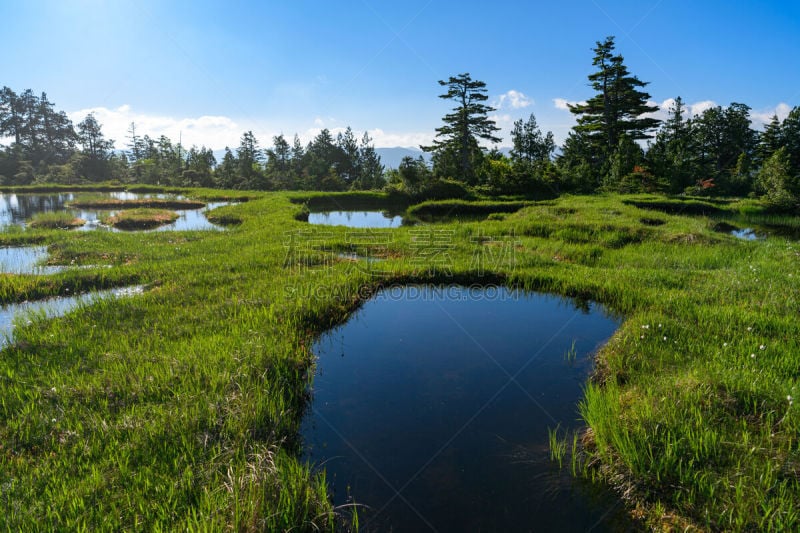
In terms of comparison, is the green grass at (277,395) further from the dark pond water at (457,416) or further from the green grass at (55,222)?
the green grass at (55,222)

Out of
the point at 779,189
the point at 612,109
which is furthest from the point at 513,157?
the point at 779,189

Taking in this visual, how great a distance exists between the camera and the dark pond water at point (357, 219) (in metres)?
20.9

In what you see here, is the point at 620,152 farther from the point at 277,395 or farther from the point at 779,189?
the point at 277,395

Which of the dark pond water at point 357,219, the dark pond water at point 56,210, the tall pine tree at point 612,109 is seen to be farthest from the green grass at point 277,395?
the tall pine tree at point 612,109

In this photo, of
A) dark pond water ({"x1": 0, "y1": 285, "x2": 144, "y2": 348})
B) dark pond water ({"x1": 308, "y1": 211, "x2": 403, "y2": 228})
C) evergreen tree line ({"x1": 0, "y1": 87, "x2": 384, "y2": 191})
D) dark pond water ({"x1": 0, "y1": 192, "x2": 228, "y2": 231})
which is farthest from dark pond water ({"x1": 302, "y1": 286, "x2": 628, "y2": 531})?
evergreen tree line ({"x1": 0, "y1": 87, "x2": 384, "y2": 191})

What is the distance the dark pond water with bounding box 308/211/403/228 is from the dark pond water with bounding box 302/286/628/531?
1323 cm

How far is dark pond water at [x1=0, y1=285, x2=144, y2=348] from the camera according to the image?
6.73 meters

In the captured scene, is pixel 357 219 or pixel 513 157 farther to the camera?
pixel 513 157

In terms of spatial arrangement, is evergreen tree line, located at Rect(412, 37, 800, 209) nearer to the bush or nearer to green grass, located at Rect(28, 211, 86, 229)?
the bush

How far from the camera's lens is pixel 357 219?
22.8 m

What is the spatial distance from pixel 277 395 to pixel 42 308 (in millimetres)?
5315

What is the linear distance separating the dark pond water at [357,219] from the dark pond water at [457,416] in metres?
13.2

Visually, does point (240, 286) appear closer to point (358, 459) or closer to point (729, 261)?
point (358, 459)

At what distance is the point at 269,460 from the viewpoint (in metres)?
3.52
